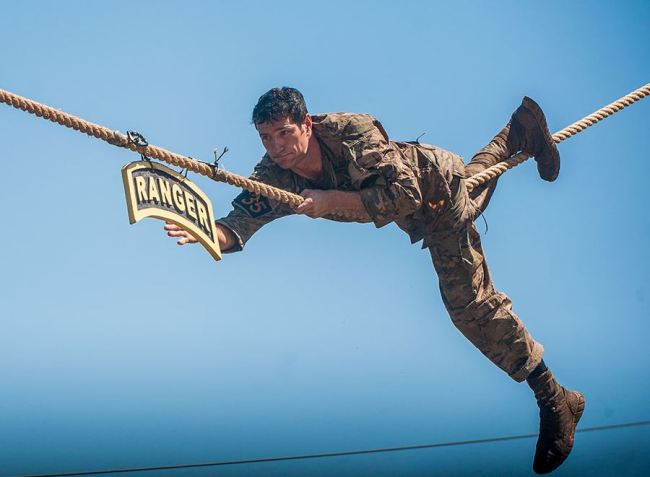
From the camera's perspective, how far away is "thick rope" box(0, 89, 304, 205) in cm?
571

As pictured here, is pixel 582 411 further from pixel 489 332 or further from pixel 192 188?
pixel 192 188

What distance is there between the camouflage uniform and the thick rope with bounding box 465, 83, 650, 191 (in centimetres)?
21

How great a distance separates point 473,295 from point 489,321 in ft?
0.73

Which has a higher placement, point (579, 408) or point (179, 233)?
point (179, 233)

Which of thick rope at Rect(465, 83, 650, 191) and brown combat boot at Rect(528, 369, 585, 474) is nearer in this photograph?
thick rope at Rect(465, 83, 650, 191)

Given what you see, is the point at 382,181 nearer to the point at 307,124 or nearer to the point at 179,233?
the point at 307,124

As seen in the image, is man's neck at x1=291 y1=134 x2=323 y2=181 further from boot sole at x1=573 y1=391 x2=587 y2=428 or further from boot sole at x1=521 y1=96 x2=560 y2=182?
boot sole at x1=573 y1=391 x2=587 y2=428

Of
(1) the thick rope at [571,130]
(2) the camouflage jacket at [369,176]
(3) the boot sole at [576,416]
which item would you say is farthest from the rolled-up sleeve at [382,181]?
(3) the boot sole at [576,416]

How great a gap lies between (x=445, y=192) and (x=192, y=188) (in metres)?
1.82

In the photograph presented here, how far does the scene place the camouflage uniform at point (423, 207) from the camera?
23.3ft

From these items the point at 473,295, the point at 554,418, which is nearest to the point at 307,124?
the point at 473,295

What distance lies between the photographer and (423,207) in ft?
24.8

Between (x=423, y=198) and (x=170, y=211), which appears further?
(x=423, y=198)

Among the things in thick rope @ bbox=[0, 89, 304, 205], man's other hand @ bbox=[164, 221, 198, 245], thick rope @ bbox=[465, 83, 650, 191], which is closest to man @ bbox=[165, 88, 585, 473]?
man's other hand @ bbox=[164, 221, 198, 245]
